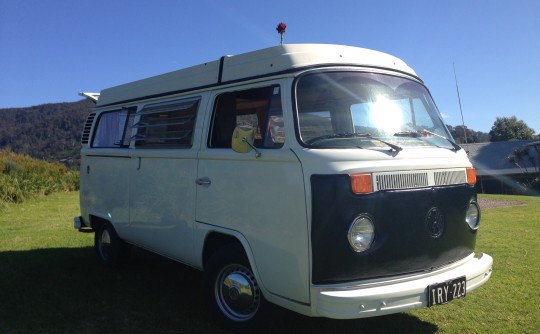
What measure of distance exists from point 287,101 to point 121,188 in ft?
10.0

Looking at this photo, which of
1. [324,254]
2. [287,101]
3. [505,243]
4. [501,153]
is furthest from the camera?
[501,153]

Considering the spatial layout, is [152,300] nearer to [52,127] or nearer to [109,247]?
[109,247]

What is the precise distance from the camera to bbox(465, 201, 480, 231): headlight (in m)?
4.06

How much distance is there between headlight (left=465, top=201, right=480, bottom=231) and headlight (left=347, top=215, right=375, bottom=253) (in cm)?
123

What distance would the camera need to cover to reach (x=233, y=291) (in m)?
3.99

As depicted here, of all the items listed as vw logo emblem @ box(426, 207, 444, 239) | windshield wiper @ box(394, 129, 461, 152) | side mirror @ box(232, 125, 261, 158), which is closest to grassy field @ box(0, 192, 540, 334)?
vw logo emblem @ box(426, 207, 444, 239)

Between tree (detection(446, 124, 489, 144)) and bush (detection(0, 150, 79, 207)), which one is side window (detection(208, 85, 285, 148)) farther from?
bush (detection(0, 150, 79, 207))

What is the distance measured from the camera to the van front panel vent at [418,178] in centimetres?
337

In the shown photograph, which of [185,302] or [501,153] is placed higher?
[501,153]

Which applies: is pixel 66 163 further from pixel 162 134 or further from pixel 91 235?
pixel 162 134

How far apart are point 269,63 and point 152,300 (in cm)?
292

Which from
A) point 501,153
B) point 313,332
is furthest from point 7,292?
point 501,153

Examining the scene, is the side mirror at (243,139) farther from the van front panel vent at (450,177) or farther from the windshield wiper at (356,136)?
the van front panel vent at (450,177)

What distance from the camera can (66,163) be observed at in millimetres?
23656
